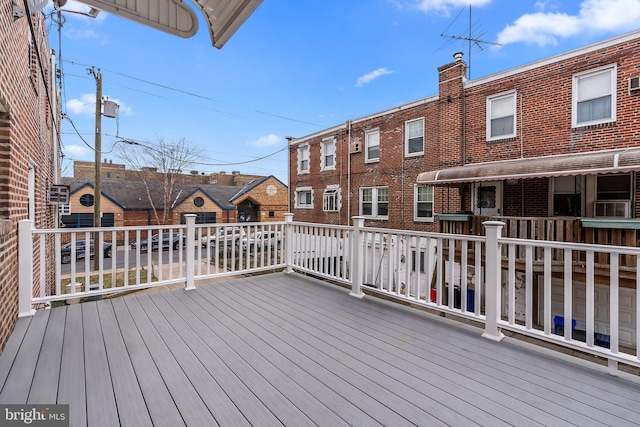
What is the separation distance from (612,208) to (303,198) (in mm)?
11686

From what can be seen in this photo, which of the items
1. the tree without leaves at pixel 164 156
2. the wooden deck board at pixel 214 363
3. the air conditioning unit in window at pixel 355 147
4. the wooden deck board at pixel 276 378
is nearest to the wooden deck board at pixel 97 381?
the wooden deck board at pixel 214 363

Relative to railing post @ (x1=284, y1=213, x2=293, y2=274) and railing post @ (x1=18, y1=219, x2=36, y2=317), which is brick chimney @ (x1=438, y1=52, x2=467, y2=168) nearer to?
railing post @ (x1=284, y1=213, x2=293, y2=274)

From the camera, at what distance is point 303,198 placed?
15.6m

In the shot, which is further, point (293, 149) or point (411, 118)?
point (293, 149)

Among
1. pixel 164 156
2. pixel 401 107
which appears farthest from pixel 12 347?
pixel 164 156

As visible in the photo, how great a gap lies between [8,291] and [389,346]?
10.2 ft

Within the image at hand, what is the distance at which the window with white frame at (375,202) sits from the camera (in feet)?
38.5

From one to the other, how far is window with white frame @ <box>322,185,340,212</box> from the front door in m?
6.07

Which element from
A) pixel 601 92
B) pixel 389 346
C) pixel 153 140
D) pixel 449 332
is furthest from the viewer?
pixel 153 140

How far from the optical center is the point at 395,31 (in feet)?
35.3

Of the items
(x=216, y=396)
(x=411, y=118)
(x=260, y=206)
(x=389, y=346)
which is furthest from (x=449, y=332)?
(x=260, y=206)

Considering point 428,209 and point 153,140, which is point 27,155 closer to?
point 428,209

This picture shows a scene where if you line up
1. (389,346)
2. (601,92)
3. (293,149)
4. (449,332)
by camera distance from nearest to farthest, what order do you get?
(389,346) < (449,332) < (601,92) < (293,149)

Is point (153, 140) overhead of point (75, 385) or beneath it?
overhead
